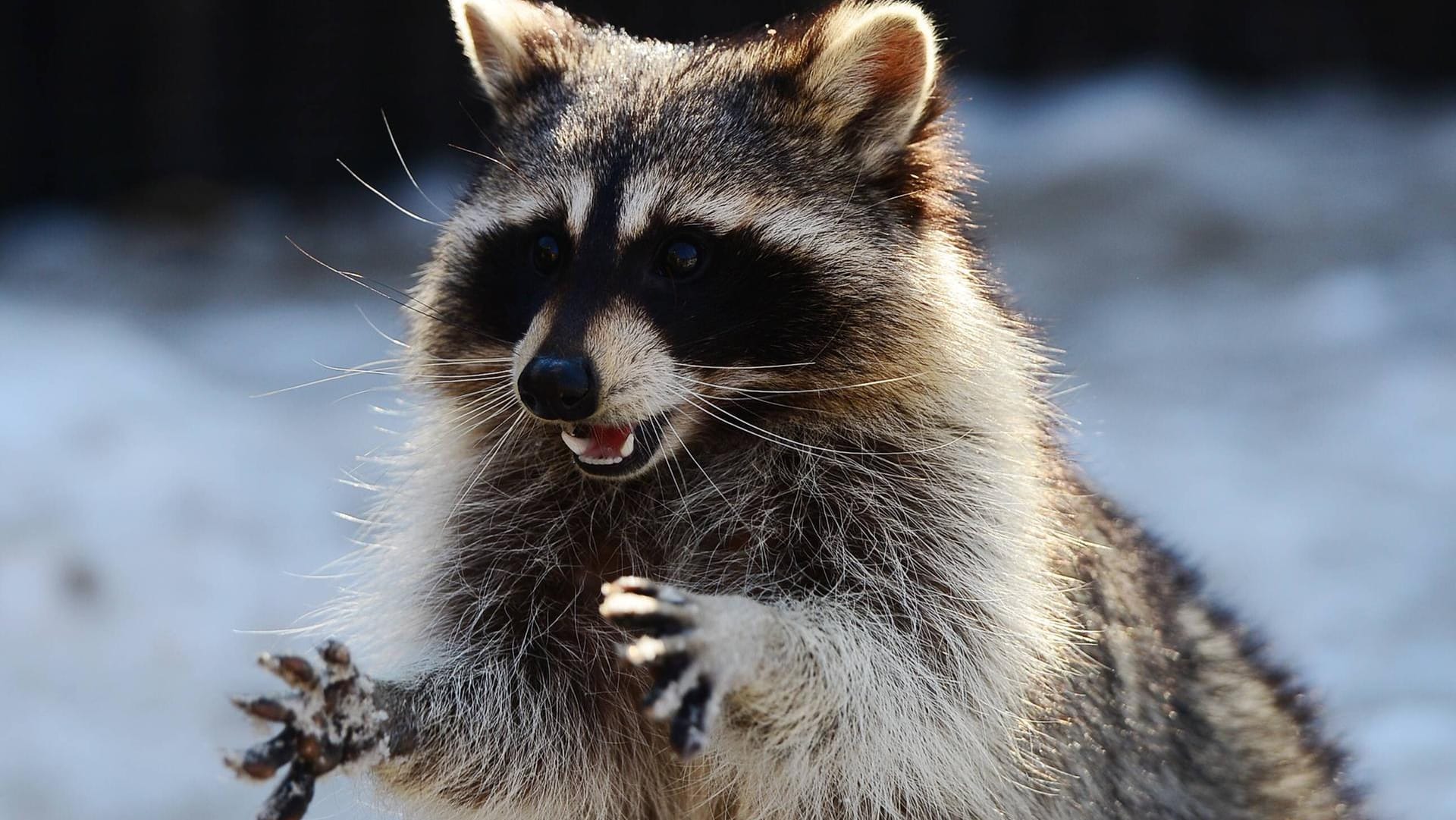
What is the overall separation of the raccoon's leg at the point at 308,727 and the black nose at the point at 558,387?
1.40 ft

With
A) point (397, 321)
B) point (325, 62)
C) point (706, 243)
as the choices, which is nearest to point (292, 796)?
point (706, 243)

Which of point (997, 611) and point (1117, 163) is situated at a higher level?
point (1117, 163)

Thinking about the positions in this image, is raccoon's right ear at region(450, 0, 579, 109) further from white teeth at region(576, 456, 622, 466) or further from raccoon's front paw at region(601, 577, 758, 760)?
raccoon's front paw at region(601, 577, 758, 760)

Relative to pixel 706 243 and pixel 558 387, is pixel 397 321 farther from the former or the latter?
pixel 558 387

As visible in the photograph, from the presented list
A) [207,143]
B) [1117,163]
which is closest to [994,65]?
[1117,163]

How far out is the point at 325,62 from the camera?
7742mm

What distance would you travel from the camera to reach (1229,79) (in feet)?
25.9

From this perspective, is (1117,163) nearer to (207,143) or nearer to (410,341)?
(207,143)

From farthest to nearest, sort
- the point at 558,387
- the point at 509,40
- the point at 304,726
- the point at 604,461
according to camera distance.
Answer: the point at 509,40 → the point at 604,461 → the point at 558,387 → the point at 304,726

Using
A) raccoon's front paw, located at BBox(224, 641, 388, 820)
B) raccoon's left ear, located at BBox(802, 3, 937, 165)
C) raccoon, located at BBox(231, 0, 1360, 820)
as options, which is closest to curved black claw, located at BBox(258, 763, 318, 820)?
raccoon's front paw, located at BBox(224, 641, 388, 820)

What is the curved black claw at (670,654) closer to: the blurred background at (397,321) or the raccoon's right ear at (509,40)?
the raccoon's right ear at (509,40)

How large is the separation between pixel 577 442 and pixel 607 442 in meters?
0.05

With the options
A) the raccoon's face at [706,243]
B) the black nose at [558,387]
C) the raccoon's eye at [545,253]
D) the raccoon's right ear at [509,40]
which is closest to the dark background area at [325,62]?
the raccoon's right ear at [509,40]

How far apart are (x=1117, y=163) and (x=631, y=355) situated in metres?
5.99
